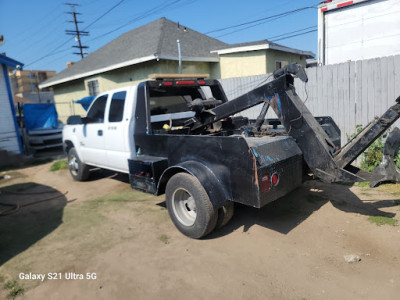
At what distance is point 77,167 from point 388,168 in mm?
6643

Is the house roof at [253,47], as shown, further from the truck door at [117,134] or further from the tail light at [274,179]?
the tail light at [274,179]

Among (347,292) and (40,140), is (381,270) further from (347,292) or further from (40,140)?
(40,140)

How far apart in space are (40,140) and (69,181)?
22.5 ft

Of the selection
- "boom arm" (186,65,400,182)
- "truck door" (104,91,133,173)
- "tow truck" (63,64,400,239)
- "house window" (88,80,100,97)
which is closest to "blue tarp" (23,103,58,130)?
"house window" (88,80,100,97)

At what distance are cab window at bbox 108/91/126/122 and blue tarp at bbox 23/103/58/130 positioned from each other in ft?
32.7

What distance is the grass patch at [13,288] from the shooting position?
3.16 metres

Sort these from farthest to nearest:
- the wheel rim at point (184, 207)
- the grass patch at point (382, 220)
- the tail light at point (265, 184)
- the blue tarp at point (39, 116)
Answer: the blue tarp at point (39, 116) < the wheel rim at point (184, 207) < the grass patch at point (382, 220) < the tail light at point (265, 184)

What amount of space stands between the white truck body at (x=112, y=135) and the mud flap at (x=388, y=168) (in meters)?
3.74

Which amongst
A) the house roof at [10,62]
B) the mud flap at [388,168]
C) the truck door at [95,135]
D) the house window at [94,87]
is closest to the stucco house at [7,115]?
the house roof at [10,62]

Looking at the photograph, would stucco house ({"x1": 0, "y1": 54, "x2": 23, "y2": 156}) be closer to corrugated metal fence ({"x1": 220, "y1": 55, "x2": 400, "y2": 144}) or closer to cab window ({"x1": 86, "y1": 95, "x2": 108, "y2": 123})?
cab window ({"x1": 86, "y1": 95, "x2": 108, "y2": 123})

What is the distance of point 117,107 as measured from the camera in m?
5.66

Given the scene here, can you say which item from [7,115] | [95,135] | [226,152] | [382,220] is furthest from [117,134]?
[7,115]

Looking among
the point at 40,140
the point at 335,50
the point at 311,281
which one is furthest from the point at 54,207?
the point at 40,140

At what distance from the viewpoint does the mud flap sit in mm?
3471
